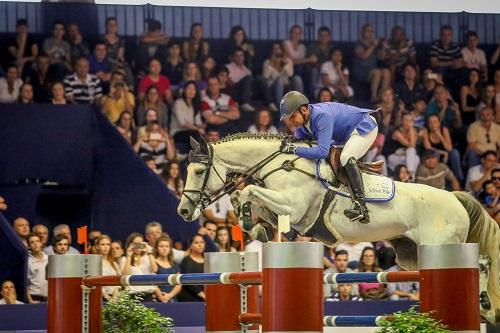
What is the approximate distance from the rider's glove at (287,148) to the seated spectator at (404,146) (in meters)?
5.65

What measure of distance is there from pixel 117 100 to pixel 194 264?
266 cm

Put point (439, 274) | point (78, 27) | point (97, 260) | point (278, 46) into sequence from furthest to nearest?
point (278, 46) < point (78, 27) < point (97, 260) < point (439, 274)

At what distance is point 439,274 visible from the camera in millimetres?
6125

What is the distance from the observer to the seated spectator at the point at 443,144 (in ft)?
47.5

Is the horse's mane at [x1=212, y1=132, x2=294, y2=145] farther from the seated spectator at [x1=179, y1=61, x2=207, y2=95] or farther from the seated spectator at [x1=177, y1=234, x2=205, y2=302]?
the seated spectator at [x1=179, y1=61, x2=207, y2=95]

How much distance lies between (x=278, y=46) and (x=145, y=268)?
408 centimetres

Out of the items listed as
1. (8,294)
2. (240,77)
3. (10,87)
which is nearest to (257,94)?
(240,77)

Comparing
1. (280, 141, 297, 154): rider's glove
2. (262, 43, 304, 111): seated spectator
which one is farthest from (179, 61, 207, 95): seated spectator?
(280, 141, 297, 154): rider's glove

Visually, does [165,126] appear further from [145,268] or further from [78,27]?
[145,268]

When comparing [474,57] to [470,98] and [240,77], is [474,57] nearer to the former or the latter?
[470,98]

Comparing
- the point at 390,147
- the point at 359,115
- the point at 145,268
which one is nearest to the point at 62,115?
Result: the point at 145,268

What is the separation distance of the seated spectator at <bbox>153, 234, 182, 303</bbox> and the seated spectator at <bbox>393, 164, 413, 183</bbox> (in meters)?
3.21

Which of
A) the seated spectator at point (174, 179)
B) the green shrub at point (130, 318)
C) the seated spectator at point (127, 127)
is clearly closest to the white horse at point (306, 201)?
the green shrub at point (130, 318)

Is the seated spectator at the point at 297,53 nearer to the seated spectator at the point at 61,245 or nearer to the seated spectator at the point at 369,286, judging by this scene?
the seated spectator at the point at 369,286
